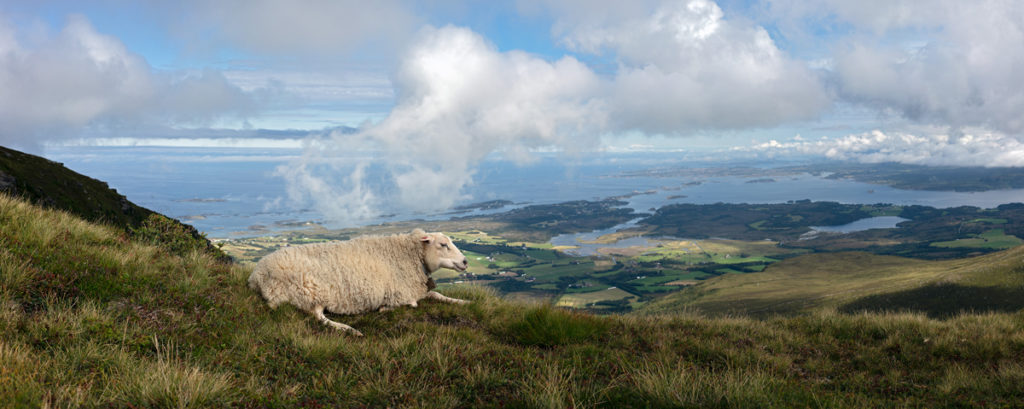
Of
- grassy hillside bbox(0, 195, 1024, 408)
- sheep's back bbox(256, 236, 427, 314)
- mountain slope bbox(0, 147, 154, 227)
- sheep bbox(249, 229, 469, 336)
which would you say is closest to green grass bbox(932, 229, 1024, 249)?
grassy hillside bbox(0, 195, 1024, 408)

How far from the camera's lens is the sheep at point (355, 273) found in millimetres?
7984

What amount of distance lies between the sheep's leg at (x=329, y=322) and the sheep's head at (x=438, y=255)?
7.72 ft

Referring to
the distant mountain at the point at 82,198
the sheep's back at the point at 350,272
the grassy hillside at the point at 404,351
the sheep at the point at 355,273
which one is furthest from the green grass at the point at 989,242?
the distant mountain at the point at 82,198

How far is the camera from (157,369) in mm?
4191

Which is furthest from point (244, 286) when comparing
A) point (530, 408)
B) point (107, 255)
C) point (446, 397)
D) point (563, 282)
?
point (563, 282)

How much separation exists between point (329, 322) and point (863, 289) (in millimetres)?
85420

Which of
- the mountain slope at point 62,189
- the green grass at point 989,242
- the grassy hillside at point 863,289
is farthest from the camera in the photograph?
the green grass at point 989,242

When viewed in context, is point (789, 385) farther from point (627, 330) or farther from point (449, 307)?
point (449, 307)

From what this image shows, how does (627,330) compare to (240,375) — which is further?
(627,330)

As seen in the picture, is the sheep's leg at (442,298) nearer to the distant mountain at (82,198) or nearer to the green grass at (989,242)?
the distant mountain at (82,198)

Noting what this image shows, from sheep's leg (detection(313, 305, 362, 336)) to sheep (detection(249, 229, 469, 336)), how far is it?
0.05 feet

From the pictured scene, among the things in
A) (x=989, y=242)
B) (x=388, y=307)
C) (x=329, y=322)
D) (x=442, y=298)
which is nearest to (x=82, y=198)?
(x=388, y=307)

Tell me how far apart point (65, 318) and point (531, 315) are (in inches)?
220

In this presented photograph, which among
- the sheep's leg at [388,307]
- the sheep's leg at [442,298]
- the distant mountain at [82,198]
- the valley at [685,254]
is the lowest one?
the valley at [685,254]
